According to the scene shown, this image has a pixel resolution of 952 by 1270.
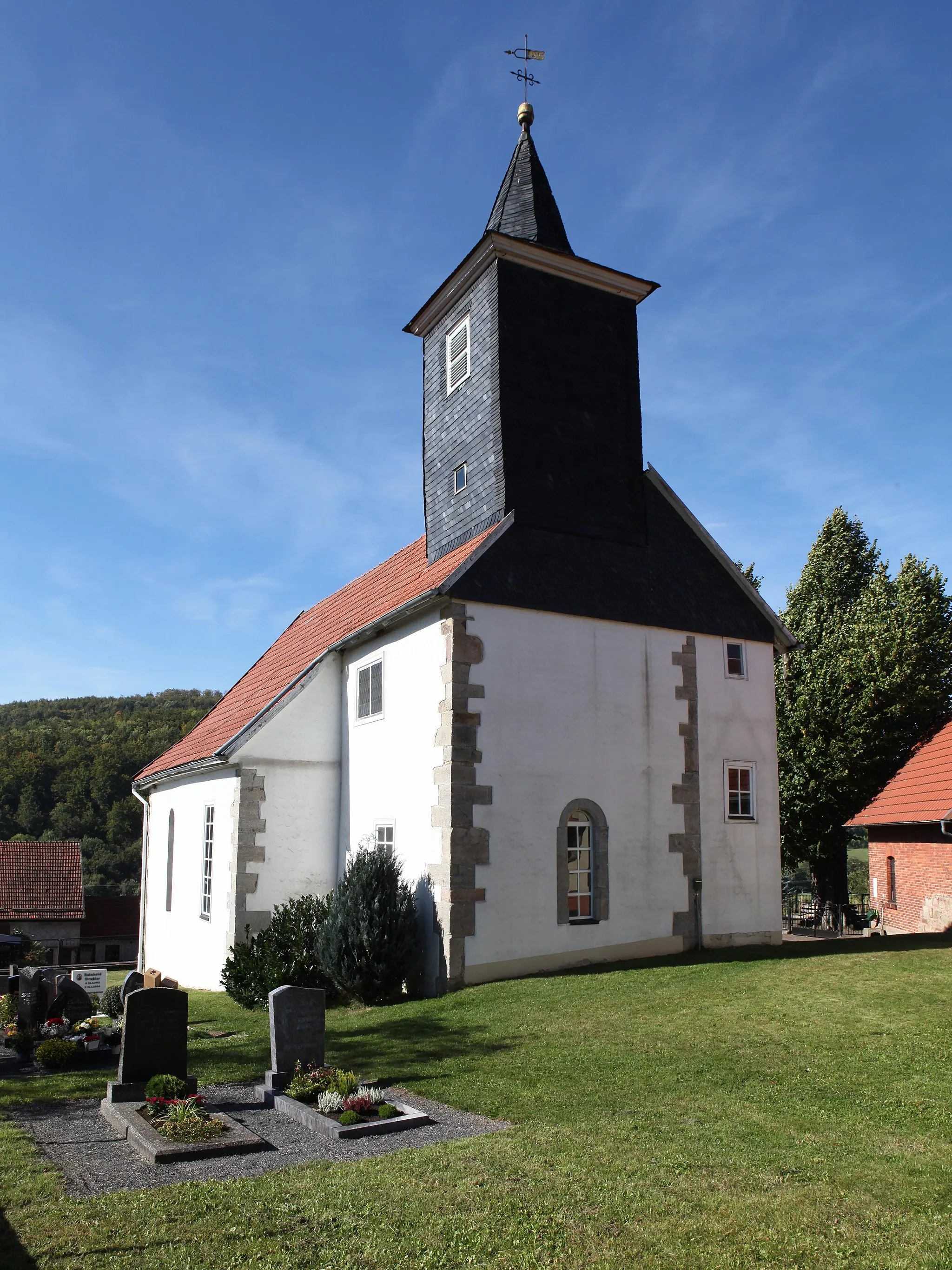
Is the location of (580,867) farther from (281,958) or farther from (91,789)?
(91,789)

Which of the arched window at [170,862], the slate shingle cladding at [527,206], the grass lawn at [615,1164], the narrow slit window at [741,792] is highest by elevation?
the slate shingle cladding at [527,206]

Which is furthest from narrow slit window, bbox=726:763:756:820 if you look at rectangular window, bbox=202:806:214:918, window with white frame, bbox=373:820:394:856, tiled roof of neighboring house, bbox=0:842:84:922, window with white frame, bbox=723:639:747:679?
tiled roof of neighboring house, bbox=0:842:84:922

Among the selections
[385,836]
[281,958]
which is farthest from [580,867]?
[281,958]

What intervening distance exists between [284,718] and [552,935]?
7249mm

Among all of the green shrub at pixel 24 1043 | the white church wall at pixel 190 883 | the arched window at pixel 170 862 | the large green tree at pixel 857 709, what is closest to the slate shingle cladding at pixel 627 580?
the white church wall at pixel 190 883

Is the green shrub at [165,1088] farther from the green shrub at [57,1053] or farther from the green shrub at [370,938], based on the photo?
the green shrub at [370,938]

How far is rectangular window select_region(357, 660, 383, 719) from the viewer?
63.0ft

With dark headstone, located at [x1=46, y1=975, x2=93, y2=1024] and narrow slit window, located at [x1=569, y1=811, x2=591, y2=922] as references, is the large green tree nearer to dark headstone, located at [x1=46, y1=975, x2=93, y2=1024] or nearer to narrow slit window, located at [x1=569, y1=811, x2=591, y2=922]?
narrow slit window, located at [x1=569, y1=811, x2=591, y2=922]

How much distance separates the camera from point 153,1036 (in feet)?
33.3

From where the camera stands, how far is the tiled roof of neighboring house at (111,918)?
160ft

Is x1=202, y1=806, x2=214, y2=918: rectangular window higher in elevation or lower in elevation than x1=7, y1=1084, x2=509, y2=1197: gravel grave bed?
higher

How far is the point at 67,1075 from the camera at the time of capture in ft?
38.1

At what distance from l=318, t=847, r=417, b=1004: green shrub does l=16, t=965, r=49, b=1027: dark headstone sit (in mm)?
4243

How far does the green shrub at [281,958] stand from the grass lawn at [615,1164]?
343cm
